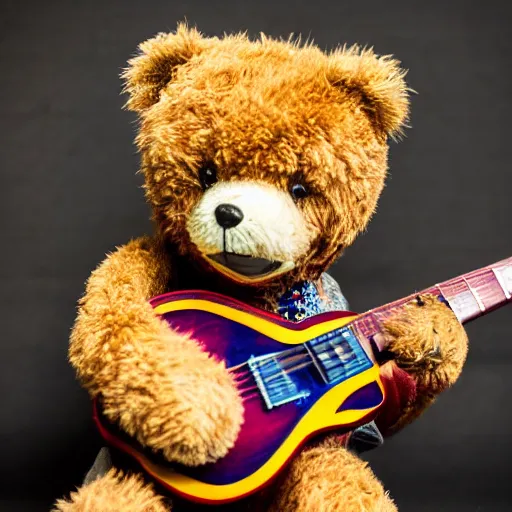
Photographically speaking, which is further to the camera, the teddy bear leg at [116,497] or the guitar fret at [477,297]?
the guitar fret at [477,297]

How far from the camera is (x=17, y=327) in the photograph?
3.41 feet

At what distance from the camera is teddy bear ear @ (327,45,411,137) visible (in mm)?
658

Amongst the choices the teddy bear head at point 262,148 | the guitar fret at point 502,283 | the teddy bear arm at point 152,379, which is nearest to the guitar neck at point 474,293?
the guitar fret at point 502,283

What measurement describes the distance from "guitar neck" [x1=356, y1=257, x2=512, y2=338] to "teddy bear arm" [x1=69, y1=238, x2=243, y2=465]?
0.22 m

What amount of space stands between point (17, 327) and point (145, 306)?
1.59ft

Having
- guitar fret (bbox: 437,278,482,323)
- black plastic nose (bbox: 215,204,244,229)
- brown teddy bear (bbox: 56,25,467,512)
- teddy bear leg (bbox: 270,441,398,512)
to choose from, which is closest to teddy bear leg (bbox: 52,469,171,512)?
brown teddy bear (bbox: 56,25,467,512)

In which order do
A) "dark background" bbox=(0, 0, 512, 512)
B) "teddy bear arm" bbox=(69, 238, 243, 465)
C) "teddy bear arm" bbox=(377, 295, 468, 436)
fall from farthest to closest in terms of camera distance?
"dark background" bbox=(0, 0, 512, 512)
"teddy bear arm" bbox=(377, 295, 468, 436)
"teddy bear arm" bbox=(69, 238, 243, 465)

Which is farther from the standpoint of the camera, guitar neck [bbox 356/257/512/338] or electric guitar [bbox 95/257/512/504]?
guitar neck [bbox 356/257/512/338]

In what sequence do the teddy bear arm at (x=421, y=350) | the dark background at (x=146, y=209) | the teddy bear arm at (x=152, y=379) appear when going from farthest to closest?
the dark background at (x=146, y=209) < the teddy bear arm at (x=421, y=350) < the teddy bear arm at (x=152, y=379)

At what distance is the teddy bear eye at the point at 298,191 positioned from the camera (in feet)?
2.13

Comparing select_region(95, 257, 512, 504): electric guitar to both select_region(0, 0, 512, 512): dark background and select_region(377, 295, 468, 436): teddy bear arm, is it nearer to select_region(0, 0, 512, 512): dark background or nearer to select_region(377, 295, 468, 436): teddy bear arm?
select_region(377, 295, 468, 436): teddy bear arm

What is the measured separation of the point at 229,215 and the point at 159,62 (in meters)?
0.21

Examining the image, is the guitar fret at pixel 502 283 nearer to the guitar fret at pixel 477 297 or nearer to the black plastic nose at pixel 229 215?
the guitar fret at pixel 477 297

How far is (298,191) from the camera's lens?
0.65m
